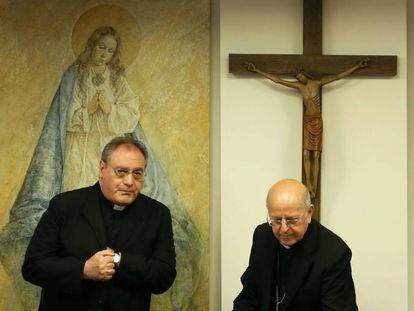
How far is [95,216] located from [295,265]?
1.06 meters

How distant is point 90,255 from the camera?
331cm

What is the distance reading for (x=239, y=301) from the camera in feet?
11.0

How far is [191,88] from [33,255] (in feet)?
6.95

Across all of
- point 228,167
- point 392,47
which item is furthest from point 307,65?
point 228,167

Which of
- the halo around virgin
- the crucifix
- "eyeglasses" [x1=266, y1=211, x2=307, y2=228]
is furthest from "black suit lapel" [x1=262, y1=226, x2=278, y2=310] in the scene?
the halo around virgin

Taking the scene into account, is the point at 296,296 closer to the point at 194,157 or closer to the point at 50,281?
the point at 50,281

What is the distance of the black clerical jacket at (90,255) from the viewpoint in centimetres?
324

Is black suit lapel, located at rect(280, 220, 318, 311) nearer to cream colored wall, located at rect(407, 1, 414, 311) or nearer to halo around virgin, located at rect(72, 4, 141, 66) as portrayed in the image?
cream colored wall, located at rect(407, 1, 414, 311)

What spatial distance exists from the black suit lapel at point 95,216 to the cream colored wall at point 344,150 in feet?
5.15

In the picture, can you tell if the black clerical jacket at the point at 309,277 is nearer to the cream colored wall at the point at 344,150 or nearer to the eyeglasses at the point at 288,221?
the eyeglasses at the point at 288,221

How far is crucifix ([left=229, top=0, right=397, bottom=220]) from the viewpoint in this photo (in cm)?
477

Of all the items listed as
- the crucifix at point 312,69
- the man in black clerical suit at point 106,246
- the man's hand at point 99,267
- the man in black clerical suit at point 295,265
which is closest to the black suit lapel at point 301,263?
the man in black clerical suit at point 295,265

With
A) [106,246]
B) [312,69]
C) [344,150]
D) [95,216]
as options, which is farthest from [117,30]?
[106,246]

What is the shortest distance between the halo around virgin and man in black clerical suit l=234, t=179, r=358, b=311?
223 cm
